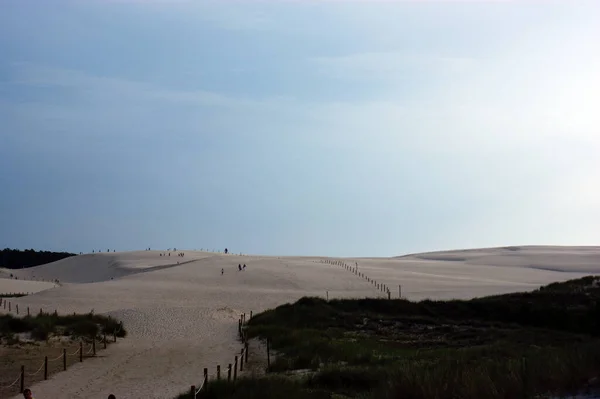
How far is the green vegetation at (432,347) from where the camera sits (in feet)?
30.3

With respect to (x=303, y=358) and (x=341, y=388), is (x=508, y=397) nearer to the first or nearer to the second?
(x=341, y=388)

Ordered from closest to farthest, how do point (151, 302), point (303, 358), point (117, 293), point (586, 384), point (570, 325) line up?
1. point (586, 384)
2. point (303, 358)
3. point (570, 325)
4. point (151, 302)
5. point (117, 293)

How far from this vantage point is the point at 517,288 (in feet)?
172

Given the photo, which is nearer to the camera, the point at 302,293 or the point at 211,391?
the point at 211,391

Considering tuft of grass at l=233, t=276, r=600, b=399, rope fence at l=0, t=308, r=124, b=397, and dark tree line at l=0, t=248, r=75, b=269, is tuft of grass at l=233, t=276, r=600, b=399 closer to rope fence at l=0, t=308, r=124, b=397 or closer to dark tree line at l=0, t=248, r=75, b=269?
rope fence at l=0, t=308, r=124, b=397

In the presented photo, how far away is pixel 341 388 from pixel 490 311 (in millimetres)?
23621

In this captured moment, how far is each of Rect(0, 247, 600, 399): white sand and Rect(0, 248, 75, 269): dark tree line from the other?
23.8 m

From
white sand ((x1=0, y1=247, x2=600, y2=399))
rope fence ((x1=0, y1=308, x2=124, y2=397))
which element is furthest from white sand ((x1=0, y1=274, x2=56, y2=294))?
rope fence ((x1=0, y1=308, x2=124, y2=397))

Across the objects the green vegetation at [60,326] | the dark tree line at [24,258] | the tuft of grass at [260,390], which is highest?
the dark tree line at [24,258]

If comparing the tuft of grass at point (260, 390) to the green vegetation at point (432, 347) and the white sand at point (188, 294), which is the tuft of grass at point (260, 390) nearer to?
the green vegetation at point (432, 347)

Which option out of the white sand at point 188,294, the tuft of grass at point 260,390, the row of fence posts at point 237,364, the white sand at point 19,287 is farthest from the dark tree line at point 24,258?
the tuft of grass at point 260,390

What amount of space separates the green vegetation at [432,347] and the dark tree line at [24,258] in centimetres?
9346

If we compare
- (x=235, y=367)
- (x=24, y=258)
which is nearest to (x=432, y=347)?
(x=235, y=367)

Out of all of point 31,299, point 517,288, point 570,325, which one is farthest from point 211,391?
point 517,288
